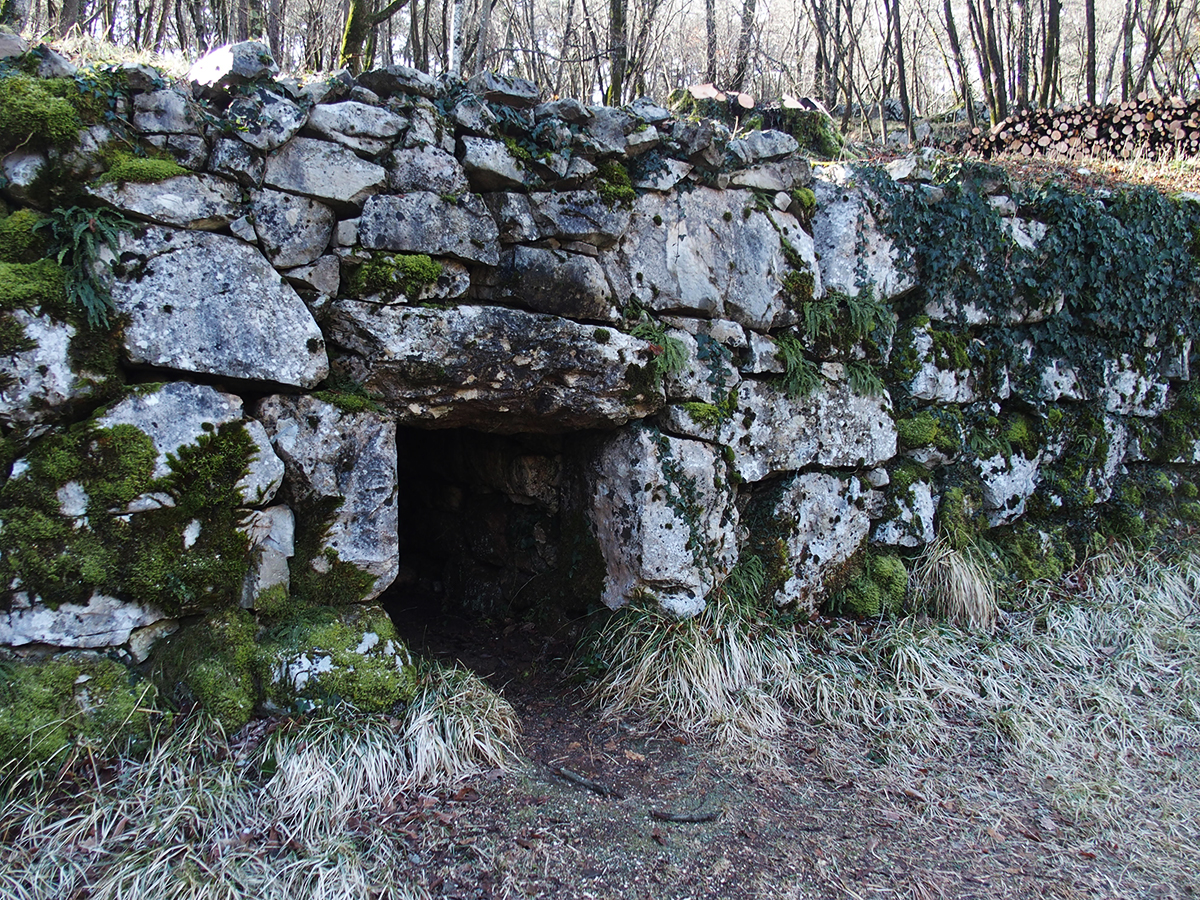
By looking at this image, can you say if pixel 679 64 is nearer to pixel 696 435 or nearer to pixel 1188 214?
pixel 1188 214

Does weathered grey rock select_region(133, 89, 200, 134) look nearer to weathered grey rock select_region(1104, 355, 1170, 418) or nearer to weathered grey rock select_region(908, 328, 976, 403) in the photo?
weathered grey rock select_region(908, 328, 976, 403)

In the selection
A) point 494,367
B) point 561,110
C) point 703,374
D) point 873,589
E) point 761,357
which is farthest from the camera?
point 873,589

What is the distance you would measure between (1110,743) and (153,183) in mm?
5211

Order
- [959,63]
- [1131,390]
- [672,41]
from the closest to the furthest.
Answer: [1131,390] → [959,63] → [672,41]

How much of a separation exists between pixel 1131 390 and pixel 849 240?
2.85 metres

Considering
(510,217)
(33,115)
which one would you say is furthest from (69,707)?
(510,217)

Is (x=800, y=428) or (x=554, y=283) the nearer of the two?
(x=554, y=283)

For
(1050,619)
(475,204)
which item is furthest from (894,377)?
(475,204)

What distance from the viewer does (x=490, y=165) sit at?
339 centimetres

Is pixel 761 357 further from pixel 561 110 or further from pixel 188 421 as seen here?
pixel 188 421

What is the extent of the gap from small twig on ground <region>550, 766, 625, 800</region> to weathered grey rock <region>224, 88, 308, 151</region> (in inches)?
115

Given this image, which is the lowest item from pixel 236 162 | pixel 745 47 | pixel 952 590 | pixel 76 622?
pixel 952 590

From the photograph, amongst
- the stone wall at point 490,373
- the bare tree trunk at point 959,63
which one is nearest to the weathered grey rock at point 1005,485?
the stone wall at point 490,373

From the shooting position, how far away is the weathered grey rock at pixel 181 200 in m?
2.73
